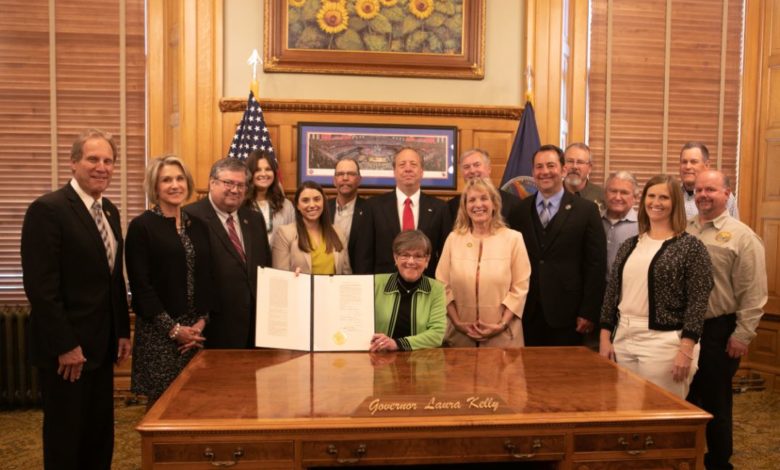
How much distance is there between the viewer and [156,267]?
2830mm

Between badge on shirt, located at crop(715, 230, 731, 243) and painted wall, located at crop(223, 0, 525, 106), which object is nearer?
badge on shirt, located at crop(715, 230, 731, 243)

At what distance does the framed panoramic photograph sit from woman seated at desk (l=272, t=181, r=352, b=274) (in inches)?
63.1

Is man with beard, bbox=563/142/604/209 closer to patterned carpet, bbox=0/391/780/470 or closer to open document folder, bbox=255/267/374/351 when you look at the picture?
patterned carpet, bbox=0/391/780/470

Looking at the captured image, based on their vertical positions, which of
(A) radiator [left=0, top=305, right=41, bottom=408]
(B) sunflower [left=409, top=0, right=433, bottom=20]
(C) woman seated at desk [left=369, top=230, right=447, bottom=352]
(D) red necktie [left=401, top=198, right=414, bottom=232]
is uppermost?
(B) sunflower [left=409, top=0, right=433, bottom=20]

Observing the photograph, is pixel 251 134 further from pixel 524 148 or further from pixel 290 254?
pixel 524 148

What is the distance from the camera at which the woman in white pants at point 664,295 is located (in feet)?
9.12

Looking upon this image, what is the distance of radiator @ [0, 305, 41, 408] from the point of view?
14.8ft

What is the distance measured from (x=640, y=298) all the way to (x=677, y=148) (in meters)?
3.16

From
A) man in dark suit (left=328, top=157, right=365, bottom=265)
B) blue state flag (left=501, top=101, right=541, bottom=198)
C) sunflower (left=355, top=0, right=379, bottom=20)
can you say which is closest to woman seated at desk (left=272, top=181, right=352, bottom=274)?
man in dark suit (left=328, top=157, right=365, bottom=265)

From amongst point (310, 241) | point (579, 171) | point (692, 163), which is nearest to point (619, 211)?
point (579, 171)

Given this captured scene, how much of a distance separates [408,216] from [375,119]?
1.50 m

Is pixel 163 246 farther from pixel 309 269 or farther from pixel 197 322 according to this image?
pixel 309 269

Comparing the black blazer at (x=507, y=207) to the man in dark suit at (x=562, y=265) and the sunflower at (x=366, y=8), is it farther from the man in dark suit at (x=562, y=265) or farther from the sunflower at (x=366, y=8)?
the sunflower at (x=366, y=8)

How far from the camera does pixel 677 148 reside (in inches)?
218
